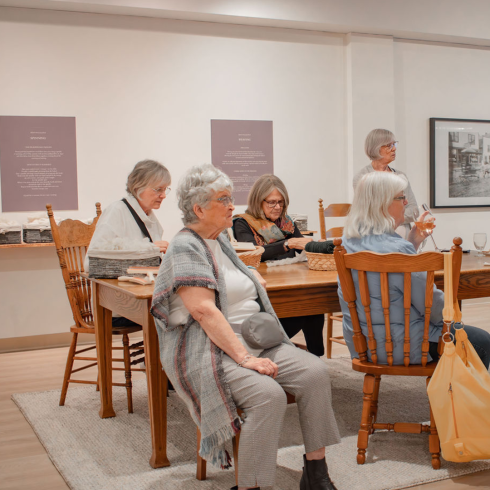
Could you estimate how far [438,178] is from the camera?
21.1 feet

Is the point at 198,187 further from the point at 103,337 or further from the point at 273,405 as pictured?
the point at 103,337

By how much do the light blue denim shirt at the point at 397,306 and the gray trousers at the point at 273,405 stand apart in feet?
1.16

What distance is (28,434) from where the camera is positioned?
119 inches

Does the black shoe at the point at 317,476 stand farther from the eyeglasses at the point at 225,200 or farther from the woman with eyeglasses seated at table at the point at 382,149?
the woman with eyeglasses seated at table at the point at 382,149

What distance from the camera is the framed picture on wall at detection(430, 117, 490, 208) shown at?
642 centimetres

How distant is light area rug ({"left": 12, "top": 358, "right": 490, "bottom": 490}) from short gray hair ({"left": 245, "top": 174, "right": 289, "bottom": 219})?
46.8 inches

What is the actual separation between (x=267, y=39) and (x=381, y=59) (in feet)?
3.99

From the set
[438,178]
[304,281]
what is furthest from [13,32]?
[438,178]

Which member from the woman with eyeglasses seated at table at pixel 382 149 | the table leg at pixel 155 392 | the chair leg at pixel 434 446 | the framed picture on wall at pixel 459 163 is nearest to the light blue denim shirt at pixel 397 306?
the chair leg at pixel 434 446

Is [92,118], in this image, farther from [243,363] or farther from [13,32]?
[243,363]

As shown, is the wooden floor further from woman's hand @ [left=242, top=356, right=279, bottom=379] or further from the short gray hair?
the short gray hair

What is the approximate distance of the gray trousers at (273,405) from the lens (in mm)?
1946

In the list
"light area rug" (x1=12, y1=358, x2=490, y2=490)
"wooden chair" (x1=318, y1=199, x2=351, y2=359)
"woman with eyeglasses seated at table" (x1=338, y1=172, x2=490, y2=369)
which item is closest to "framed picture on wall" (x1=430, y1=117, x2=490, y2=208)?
"wooden chair" (x1=318, y1=199, x2=351, y2=359)

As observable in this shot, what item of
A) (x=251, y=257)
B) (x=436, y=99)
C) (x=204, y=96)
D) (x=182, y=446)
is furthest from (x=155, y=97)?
(x=182, y=446)
